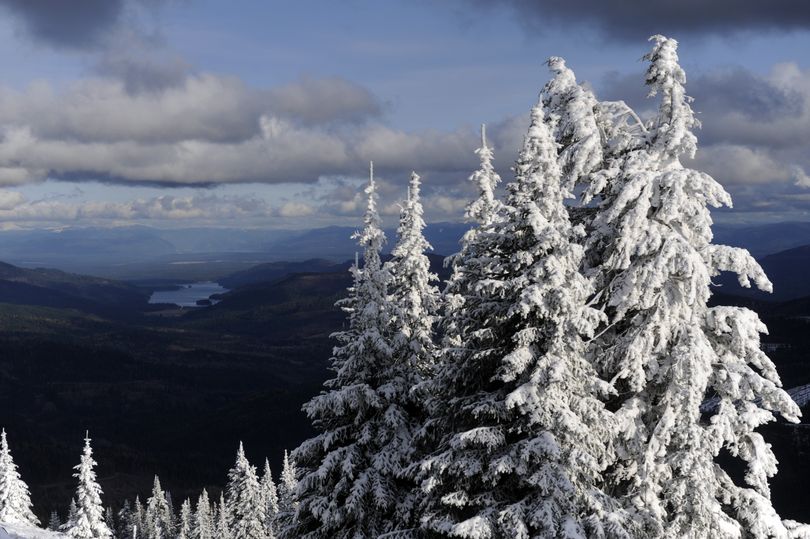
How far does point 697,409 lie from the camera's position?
12.5m

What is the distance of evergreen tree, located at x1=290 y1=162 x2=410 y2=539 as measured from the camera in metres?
19.4

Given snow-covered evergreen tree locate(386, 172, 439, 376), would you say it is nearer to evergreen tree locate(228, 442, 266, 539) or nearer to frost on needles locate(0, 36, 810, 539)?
frost on needles locate(0, 36, 810, 539)

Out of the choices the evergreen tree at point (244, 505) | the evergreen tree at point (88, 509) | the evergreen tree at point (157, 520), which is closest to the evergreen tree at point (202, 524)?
the evergreen tree at point (157, 520)

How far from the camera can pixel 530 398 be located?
42.2 feet

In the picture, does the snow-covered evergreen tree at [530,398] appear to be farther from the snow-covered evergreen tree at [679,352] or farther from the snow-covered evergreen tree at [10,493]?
the snow-covered evergreen tree at [10,493]

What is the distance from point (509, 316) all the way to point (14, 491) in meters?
55.2

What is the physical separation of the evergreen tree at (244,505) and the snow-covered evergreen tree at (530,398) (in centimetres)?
5240

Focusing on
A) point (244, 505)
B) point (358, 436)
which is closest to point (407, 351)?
point (358, 436)

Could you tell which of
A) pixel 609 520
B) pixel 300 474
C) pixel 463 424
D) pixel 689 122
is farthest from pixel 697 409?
pixel 300 474

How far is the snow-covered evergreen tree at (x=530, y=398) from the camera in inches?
502

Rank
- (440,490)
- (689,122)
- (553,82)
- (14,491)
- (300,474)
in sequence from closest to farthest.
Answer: (689,122), (440,490), (553,82), (300,474), (14,491)

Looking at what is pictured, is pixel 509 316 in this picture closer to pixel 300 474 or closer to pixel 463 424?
pixel 463 424

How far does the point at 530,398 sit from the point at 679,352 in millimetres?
3081

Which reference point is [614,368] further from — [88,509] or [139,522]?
[139,522]
